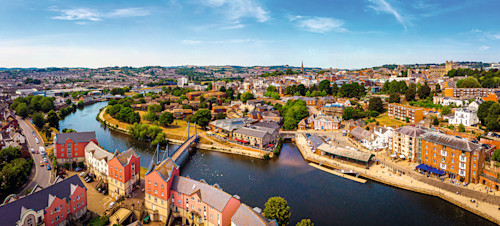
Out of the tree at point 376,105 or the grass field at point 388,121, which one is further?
the tree at point 376,105

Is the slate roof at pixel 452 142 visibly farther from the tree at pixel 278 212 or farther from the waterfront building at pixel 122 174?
the waterfront building at pixel 122 174

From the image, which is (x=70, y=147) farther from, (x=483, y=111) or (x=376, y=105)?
(x=483, y=111)

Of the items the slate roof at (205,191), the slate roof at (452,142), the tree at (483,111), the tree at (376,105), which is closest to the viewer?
the slate roof at (205,191)

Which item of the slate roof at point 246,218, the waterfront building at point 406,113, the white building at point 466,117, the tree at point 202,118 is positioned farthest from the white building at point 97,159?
the white building at point 466,117

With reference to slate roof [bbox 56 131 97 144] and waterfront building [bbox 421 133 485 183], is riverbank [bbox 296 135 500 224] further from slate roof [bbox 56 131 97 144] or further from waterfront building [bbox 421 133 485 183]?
slate roof [bbox 56 131 97 144]

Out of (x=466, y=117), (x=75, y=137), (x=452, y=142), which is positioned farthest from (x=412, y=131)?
(x=75, y=137)

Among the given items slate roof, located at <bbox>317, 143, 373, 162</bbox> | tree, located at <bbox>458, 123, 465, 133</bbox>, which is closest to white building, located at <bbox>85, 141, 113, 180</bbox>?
slate roof, located at <bbox>317, 143, 373, 162</bbox>
